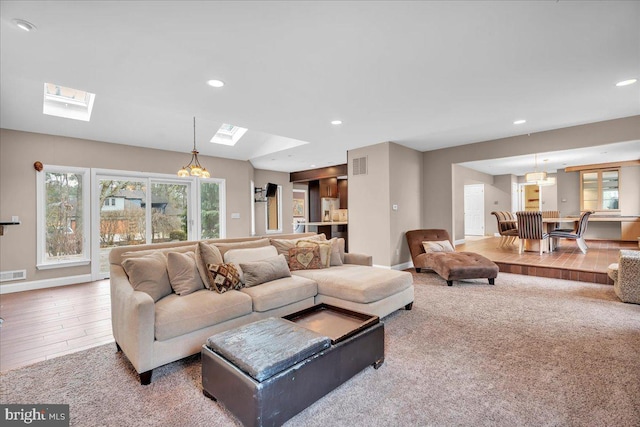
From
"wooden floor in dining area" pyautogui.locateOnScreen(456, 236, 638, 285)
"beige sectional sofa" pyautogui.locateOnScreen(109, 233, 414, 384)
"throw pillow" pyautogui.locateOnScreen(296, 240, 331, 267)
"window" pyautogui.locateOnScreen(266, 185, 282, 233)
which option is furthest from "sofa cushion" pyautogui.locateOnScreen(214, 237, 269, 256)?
"window" pyautogui.locateOnScreen(266, 185, 282, 233)

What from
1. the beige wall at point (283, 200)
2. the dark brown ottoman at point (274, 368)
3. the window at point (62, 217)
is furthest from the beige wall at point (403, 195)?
the window at point (62, 217)

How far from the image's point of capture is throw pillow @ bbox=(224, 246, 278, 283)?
9.60ft

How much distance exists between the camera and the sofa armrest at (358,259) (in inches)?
151

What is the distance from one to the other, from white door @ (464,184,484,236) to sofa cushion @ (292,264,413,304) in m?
8.37

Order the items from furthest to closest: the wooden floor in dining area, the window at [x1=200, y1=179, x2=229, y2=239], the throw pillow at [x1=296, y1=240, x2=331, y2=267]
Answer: the window at [x1=200, y1=179, x2=229, y2=239]
the wooden floor in dining area
the throw pillow at [x1=296, y1=240, x2=331, y2=267]

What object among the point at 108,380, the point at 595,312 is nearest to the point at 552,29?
the point at 595,312

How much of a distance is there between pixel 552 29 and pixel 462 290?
3214 millimetres

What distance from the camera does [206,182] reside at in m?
6.68

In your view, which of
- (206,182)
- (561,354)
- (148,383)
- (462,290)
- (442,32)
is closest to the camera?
(148,383)

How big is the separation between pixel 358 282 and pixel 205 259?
151 centimetres

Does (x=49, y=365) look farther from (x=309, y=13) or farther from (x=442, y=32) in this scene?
(x=442, y=32)

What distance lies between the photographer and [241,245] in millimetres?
3256

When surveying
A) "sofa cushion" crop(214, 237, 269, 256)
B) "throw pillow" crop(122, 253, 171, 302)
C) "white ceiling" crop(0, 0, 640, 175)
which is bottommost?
"throw pillow" crop(122, 253, 171, 302)

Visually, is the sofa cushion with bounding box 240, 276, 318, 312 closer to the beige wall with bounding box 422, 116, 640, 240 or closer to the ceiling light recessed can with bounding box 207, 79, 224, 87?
the ceiling light recessed can with bounding box 207, 79, 224, 87
